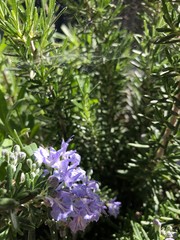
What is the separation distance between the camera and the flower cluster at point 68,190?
98 centimetres

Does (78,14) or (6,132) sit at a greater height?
(78,14)

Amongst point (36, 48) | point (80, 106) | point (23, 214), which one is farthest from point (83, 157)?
point (23, 214)

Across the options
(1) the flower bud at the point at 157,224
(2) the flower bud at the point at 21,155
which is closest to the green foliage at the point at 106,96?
(1) the flower bud at the point at 157,224

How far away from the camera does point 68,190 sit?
1017 mm

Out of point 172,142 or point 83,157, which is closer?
point 172,142

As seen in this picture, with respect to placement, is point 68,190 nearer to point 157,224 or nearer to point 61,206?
point 61,206

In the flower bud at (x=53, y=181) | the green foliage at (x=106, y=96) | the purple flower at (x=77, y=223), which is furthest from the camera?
the green foliage at (x=106, y=96)

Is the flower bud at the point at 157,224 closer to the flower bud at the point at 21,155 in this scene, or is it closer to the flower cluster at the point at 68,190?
the flower cluster at the point at 68,190

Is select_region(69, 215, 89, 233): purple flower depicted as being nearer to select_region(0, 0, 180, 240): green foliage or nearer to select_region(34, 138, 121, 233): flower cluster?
select_region(34, 138, 121, 233): flower cluster

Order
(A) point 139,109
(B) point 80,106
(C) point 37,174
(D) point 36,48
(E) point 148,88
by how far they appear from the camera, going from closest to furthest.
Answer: (C) point 37,174
(D) point 36,48
(B) point 80,106
(E) point 148,88
(A) point 139,109

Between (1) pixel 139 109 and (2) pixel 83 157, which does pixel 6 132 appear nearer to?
(2) pixel 83 157

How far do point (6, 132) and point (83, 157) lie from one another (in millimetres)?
304

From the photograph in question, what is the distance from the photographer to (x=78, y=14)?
4.75 ft

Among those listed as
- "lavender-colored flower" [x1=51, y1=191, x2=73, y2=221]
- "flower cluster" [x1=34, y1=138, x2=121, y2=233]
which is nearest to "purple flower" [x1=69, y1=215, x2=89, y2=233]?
"flower cluster" [x1=34, y1=138, x2=121, y2=233]
